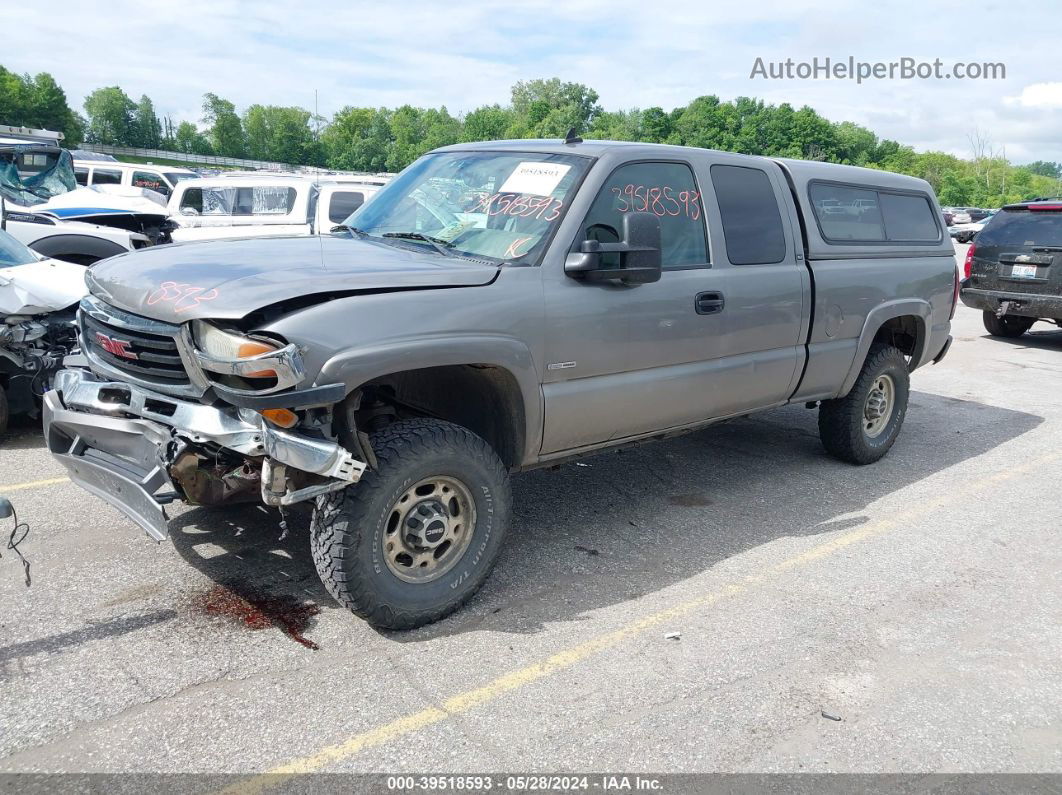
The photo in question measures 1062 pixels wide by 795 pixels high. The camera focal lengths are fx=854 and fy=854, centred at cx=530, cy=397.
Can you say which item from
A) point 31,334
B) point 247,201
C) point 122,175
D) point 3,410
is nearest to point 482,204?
point 31,334

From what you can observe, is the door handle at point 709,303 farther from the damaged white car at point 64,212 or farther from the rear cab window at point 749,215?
the damaged white car at point 64,212

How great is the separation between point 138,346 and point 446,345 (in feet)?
4.02

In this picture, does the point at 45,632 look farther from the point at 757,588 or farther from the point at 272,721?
the point at 757,588

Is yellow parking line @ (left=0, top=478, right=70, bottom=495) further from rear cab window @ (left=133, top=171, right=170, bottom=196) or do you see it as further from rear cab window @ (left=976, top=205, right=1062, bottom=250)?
rear cab window @ (left=133, top=171, right=170, bottom=196)

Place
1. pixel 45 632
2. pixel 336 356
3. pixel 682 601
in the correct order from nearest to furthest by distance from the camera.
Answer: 1. pixel 336 356
2. pixel 45 632
3. pixel 682 601

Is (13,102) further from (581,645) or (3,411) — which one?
(581,645)

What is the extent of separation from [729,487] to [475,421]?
2.25 m

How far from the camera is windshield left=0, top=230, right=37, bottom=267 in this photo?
6.20m

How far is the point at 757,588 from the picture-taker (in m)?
4.12

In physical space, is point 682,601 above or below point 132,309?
below

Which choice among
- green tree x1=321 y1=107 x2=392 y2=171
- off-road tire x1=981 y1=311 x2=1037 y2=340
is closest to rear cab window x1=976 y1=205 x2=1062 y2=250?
off-road tire x1=981 y1=311 x2=1037 y2=340

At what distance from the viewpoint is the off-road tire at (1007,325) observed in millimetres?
12234

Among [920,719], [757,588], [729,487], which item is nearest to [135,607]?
[757,588]

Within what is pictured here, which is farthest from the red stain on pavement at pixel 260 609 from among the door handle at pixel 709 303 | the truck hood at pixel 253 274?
the door handle at pixel 709 303
